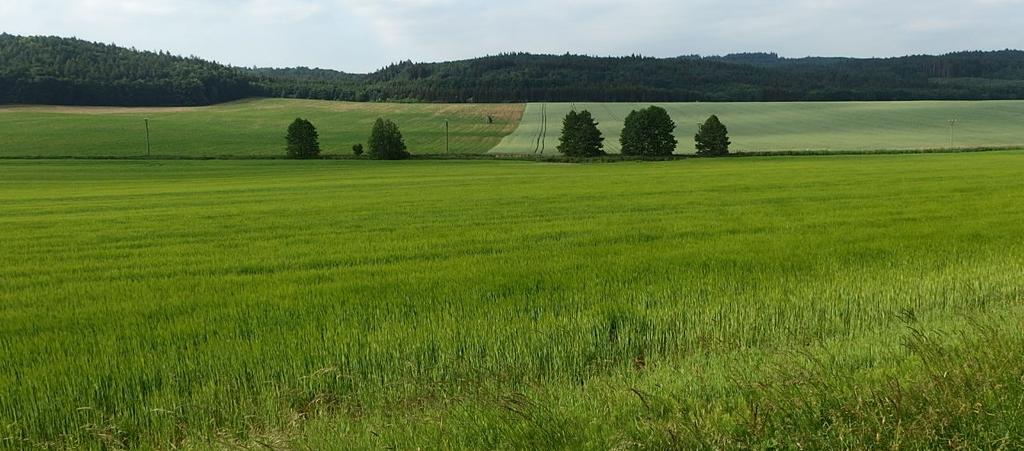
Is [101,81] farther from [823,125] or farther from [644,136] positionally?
[823,125]

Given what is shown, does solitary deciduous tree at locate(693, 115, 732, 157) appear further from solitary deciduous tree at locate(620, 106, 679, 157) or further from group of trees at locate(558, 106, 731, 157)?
solitary deciduous tree at locate(620, 106, 679, 157)

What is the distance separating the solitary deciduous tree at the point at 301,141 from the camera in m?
89.8

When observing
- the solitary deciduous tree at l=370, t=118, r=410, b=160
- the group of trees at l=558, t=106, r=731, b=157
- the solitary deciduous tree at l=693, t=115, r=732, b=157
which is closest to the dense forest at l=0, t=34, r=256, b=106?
the solitary deciduous tree at l=370, t=118, r=410, b=160

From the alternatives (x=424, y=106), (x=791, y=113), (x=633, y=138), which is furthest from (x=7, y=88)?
(x=791, y=113)

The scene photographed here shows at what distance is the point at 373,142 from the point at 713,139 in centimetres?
4577

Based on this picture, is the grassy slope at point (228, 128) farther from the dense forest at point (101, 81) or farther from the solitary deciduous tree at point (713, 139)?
the solitary deciduous tree at point (713, 139)

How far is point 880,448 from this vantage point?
4.27 m

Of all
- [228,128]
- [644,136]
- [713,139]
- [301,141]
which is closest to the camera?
[301,141]

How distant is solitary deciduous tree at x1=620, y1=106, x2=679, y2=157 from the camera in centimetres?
9262

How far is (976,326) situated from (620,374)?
3.75 metres

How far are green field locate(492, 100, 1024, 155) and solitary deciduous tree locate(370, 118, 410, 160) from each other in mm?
14841

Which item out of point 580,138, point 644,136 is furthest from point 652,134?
point 580,138

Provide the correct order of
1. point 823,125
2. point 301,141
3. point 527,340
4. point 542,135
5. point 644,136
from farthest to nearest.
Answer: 1. point 823,125
2. point 542,135
3. point 644,136
4. point 301,141
5. point 527,340

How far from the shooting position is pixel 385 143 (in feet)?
290
